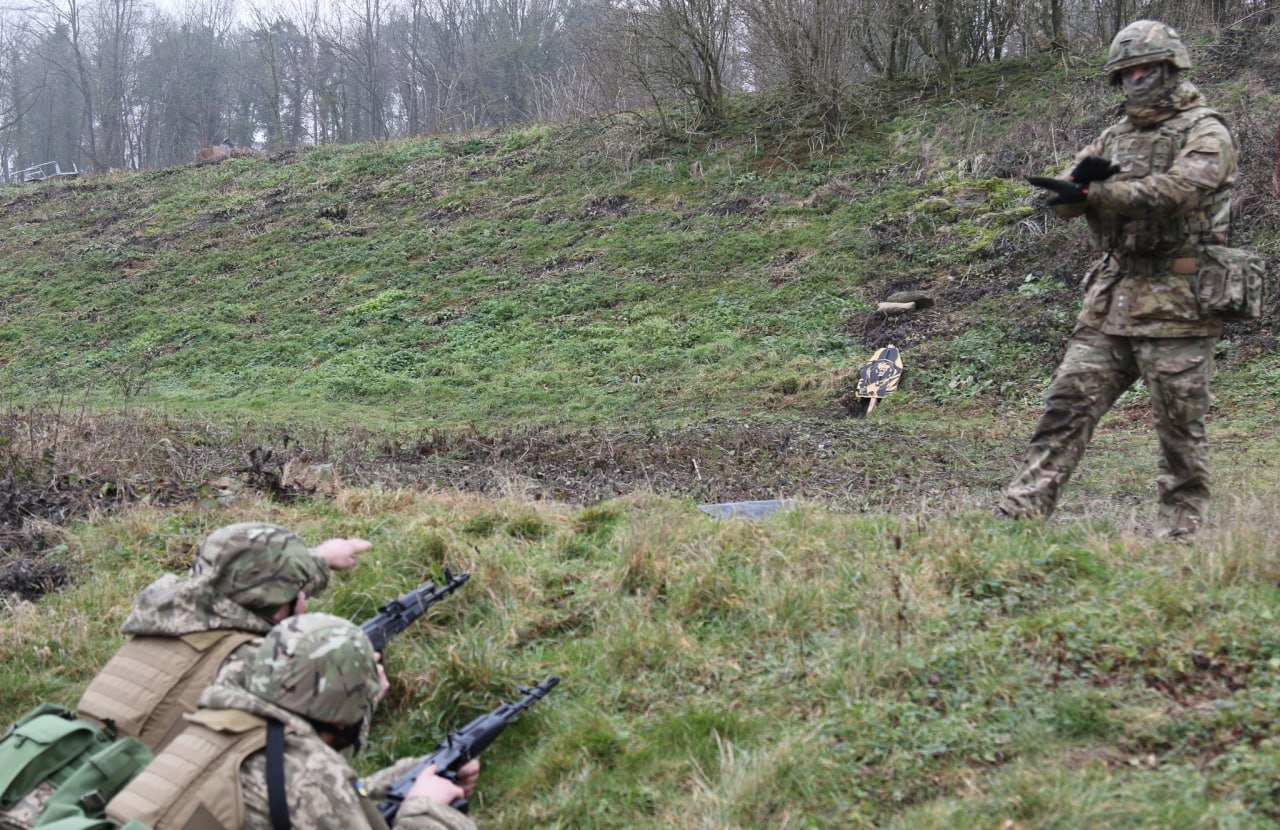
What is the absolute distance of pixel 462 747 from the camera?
11.0 feet

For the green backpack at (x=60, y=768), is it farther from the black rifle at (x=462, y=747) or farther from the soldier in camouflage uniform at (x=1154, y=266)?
the soldier in camouflage uniform at (x=1154, y=266)

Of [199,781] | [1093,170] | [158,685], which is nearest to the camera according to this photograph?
[199,781]

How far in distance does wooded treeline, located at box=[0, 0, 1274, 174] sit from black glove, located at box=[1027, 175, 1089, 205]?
45.3 ft

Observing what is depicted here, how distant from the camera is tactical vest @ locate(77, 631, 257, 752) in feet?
9.66

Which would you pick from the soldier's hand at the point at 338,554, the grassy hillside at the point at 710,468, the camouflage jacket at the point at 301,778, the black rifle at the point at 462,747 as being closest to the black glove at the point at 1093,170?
the grassy hillside at the point at 710,468

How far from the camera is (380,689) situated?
2992mm

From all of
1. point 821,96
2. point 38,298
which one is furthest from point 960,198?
point 38,298

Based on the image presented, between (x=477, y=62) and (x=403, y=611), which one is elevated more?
(x=477, y=62)

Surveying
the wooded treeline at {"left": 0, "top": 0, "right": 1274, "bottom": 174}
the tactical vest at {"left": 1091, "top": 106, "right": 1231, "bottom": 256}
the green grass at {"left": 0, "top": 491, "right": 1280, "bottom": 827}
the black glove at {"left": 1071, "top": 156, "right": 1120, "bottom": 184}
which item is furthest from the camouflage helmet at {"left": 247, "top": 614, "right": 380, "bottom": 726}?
the wooded treeline at {"left": 0, "top": 0, "right": 1274, "bottom": 174}

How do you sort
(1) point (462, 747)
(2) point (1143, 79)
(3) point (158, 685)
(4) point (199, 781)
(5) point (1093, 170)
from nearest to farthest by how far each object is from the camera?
(4) point (199, 781) → (3) point (158, 685) → (1) point (462, 747) → (5) point (1093, 170) → (2) point (1143, 79)

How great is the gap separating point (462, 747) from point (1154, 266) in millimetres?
3903

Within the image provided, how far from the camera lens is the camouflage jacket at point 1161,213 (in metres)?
4.55

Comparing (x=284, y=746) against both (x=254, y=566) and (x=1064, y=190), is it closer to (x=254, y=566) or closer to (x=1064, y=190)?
(x=254, y=566)

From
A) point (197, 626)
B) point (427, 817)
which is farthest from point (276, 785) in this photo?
point (197, 626)
